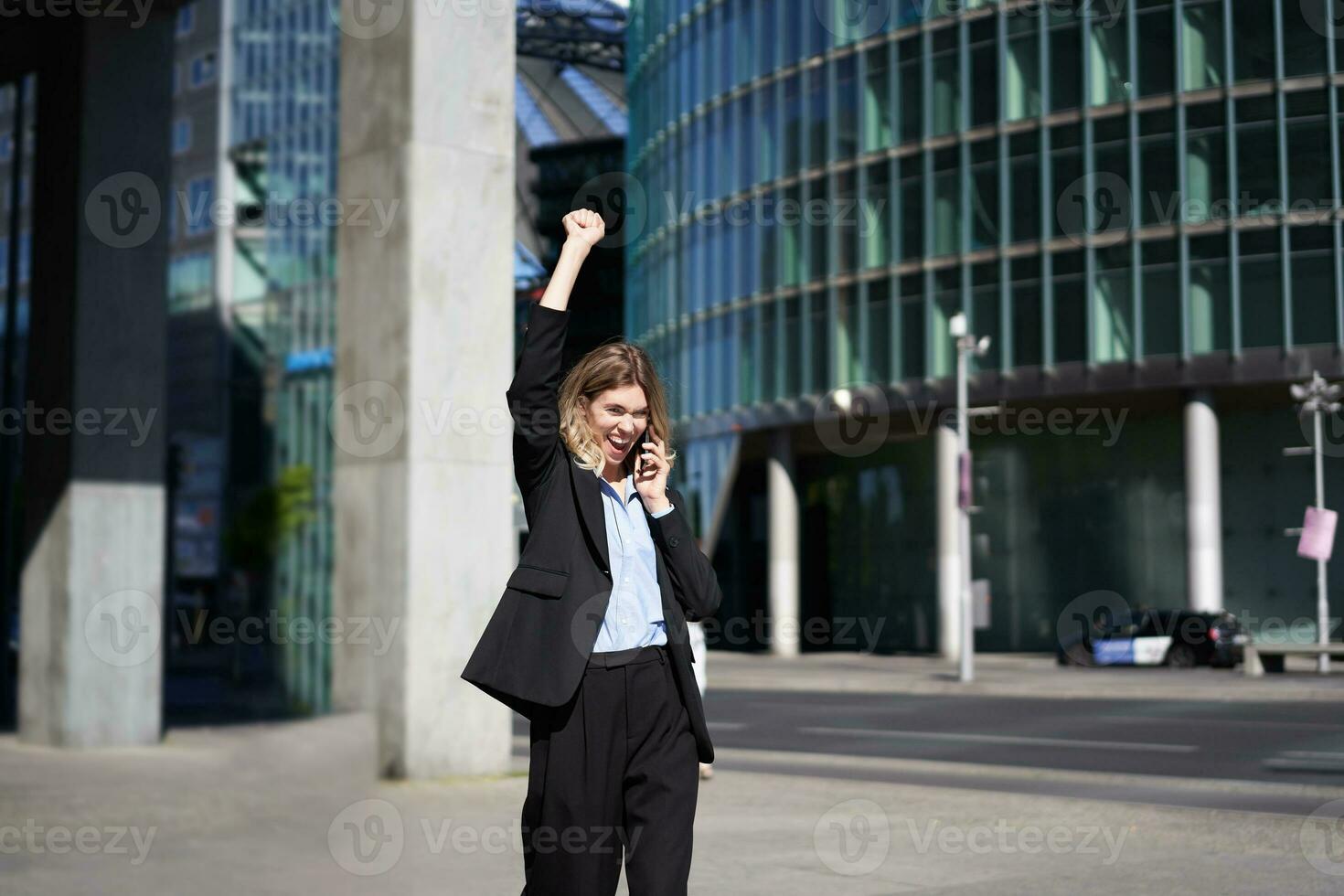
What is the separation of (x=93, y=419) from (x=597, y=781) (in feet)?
33.5

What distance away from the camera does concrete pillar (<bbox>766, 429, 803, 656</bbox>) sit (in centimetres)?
4434

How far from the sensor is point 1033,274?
37688 mm

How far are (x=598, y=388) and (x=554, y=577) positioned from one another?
1.58 ft

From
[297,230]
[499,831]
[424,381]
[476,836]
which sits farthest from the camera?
[297,230]

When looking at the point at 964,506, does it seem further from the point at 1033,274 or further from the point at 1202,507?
the point at 1033,274

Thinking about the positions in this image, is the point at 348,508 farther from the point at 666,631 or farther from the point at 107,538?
the point at 666,631

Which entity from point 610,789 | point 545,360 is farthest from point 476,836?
point 545,360

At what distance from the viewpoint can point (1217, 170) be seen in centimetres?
3562

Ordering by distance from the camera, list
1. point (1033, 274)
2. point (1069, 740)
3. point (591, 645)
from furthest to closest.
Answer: point (1033, 274)
point (1069, 740)
point (591, 645)

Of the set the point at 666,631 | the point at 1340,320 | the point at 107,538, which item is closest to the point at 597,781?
the point at 666,631

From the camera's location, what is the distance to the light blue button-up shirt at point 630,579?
3.73m

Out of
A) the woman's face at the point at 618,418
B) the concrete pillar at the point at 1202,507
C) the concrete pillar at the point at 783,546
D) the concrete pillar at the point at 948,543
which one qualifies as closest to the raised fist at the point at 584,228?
the woman's face at the point at 618,418

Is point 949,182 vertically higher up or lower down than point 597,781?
higher up

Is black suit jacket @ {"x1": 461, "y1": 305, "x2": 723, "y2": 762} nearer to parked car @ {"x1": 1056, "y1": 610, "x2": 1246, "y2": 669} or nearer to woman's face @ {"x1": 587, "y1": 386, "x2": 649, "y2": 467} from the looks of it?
woman's face @ {"x1": 587, "y1": 386, "x2": 649, "y2": 467}
